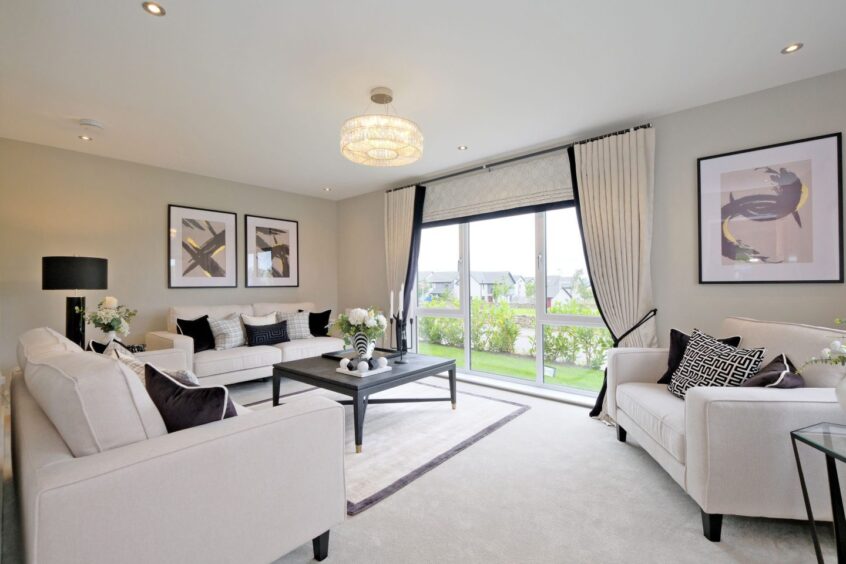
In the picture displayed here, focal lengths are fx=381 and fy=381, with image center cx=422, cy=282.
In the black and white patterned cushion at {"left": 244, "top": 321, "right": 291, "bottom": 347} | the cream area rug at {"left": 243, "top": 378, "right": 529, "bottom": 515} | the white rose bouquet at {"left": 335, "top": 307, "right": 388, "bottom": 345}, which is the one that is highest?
the white rose bouquet at {"left": 335, "top": 307, "right": 388, "bottom": 345}

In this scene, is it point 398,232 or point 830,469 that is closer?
point 830,469

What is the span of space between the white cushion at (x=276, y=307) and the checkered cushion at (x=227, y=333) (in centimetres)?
47

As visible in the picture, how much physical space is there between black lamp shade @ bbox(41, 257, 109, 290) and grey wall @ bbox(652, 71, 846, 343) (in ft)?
15.7

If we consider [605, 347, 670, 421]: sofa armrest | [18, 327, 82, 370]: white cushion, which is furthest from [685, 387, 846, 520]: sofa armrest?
[18, 327, 82, 370]: white cushion

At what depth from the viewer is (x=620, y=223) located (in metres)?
3.28

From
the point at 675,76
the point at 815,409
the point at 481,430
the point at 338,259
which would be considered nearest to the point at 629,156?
the point at 675,76

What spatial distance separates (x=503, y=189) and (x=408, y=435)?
2.73 metres

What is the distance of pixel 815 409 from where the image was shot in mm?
1597

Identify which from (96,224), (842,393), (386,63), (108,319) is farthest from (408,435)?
(96,224)

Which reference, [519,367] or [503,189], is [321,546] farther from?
[503,189]

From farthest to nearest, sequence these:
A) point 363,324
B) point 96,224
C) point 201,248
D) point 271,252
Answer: point 271,252 < point 201,248 < point 96,224 < point 363,324

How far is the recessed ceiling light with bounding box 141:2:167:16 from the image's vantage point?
1.87 metres

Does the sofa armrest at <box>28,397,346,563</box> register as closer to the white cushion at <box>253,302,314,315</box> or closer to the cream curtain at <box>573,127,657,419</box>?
the cream curtain at <box>573,127,657,419</box>

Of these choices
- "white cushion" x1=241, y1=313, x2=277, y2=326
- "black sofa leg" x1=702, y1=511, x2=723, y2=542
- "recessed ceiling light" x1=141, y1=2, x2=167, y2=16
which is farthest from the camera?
"white cushion" x1=241, y1=313, x2=277, y2=326
